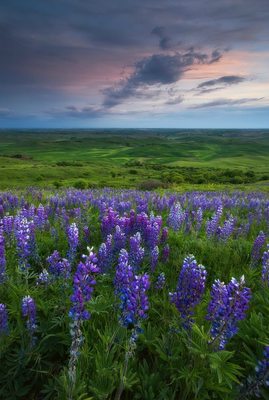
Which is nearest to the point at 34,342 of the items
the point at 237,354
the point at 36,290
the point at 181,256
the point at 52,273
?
the point at 36,290

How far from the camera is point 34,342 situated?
405cm

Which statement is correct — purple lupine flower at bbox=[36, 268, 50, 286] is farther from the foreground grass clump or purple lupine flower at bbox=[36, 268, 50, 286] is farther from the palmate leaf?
the palmate leaf

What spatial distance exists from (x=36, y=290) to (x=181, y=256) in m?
2.92

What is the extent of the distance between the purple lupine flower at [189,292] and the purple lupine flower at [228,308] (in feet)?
0.68

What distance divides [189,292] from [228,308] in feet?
1.99

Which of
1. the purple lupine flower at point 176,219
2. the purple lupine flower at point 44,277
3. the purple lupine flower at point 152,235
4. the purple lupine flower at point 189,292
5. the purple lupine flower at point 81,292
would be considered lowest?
the purple lupine flower at point 176,219

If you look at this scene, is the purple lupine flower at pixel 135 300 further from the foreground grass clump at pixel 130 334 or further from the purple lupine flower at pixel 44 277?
the purple lupine flower at pixel 44 277

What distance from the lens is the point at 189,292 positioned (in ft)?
12.2

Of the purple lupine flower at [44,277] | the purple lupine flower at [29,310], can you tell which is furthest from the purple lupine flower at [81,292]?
the purple lupine flower at [44,277]

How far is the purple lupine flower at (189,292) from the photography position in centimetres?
367

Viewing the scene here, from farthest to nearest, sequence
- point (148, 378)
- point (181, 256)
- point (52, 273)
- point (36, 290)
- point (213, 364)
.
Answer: point (181, 256) < point (52, 273) < point (36, 290) < point (148, 378) < point (213, 364)

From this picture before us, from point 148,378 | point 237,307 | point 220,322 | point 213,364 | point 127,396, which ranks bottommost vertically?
point 127,396

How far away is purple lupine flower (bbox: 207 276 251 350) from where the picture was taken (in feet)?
10.3

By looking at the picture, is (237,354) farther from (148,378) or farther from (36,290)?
(36,290)
